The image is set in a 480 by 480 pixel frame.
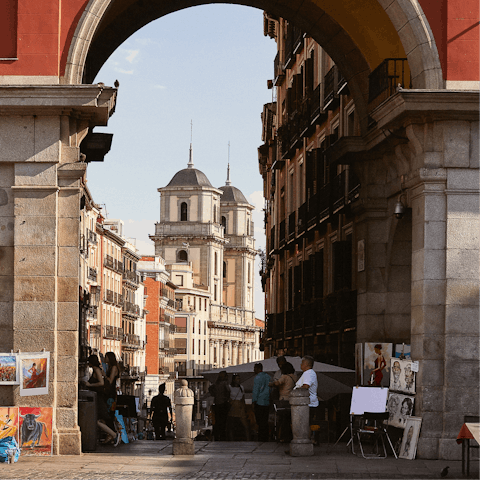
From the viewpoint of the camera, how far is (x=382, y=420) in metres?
19.5

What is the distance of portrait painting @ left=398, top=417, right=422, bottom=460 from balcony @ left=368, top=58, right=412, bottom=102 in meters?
6.29

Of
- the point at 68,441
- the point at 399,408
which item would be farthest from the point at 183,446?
the point at 399,408

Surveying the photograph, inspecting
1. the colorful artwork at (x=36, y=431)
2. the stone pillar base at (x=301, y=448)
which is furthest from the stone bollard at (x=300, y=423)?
the colorful artwork at (x=36, y=431)

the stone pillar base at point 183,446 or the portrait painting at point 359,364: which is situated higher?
the portrait painting at point 359,364

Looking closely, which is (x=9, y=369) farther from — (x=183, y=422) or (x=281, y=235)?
(x=281, y=235)

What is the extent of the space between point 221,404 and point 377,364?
523 centimetres

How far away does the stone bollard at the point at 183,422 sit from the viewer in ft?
62.2

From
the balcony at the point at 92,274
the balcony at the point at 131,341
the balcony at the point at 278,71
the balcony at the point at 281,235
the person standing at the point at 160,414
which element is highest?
the balcony at the point at 278,71

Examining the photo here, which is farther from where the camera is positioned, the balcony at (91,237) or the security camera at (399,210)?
the balcony at (91,237)

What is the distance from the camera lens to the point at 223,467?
17.4 meters

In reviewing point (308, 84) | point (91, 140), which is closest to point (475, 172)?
point (91, 140)

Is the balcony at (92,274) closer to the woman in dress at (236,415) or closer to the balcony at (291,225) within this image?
the balcony at (291,225)

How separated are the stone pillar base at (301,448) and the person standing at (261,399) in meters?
4.62

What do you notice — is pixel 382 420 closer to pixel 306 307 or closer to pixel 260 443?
pixel 260 443
